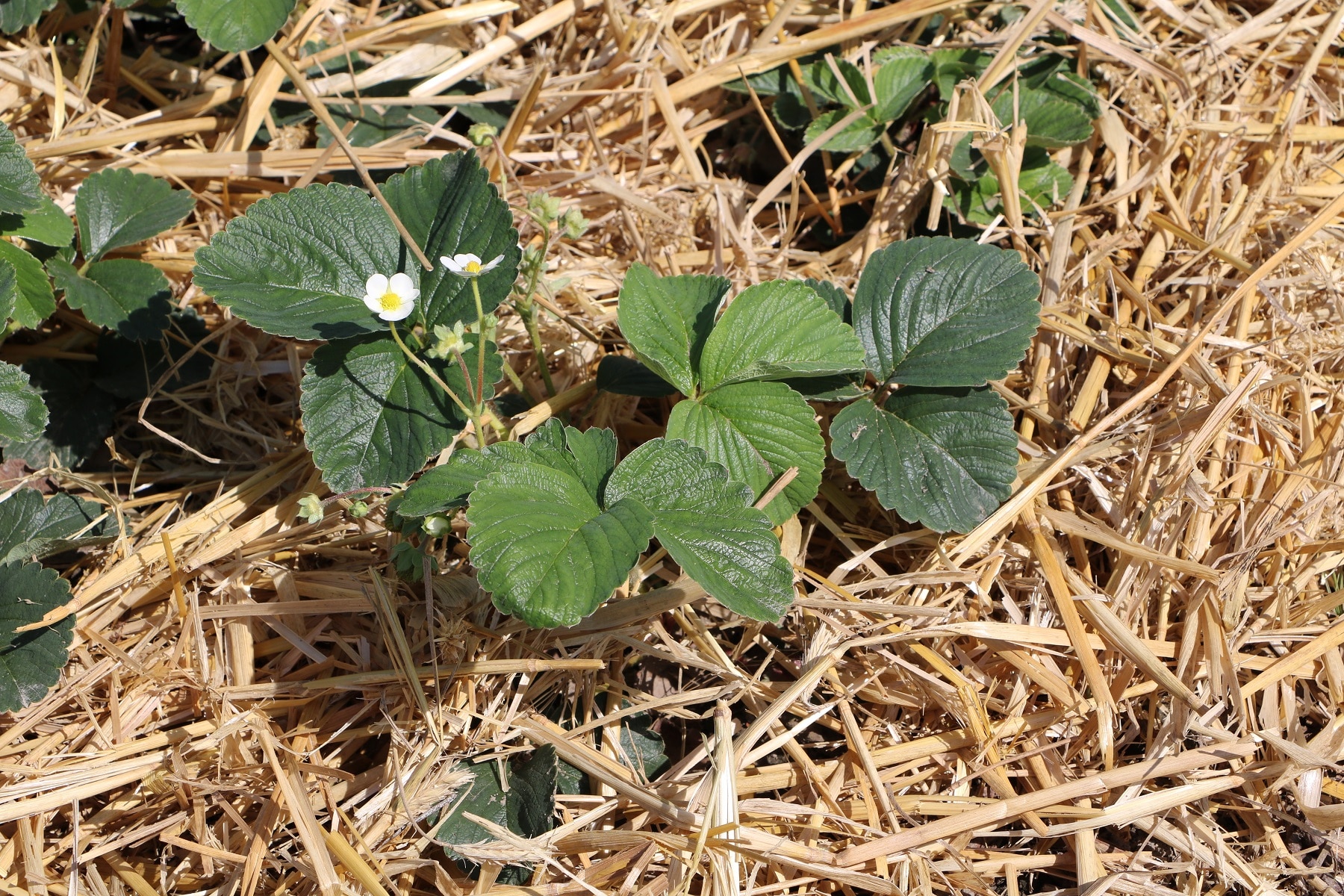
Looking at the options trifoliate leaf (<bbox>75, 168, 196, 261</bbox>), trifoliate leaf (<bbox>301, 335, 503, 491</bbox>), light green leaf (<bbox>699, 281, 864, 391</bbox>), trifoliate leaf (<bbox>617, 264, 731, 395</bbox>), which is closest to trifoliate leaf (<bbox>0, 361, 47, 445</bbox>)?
trifoliate leaf (<bbox>75, 168, 196, 261</bbox>)

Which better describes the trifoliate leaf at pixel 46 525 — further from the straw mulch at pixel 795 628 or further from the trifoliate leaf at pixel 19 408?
the trifoliate leaf at pixel 19 408

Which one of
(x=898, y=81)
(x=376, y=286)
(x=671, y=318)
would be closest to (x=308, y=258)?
(x=376, y=286)

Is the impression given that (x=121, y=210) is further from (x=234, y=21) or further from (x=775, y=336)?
(x=775, y=336)

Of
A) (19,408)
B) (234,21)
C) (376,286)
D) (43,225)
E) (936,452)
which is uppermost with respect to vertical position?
(234,21)

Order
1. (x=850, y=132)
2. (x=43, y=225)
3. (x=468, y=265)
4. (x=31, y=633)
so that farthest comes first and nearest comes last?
(x=850, y=132) → (x=43, y=225) → (x=31, y=633) → (x=468, y=265)

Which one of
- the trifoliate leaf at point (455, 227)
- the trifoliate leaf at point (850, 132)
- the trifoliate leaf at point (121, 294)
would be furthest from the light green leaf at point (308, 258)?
the trifoliate leaf at point (850, 132)
